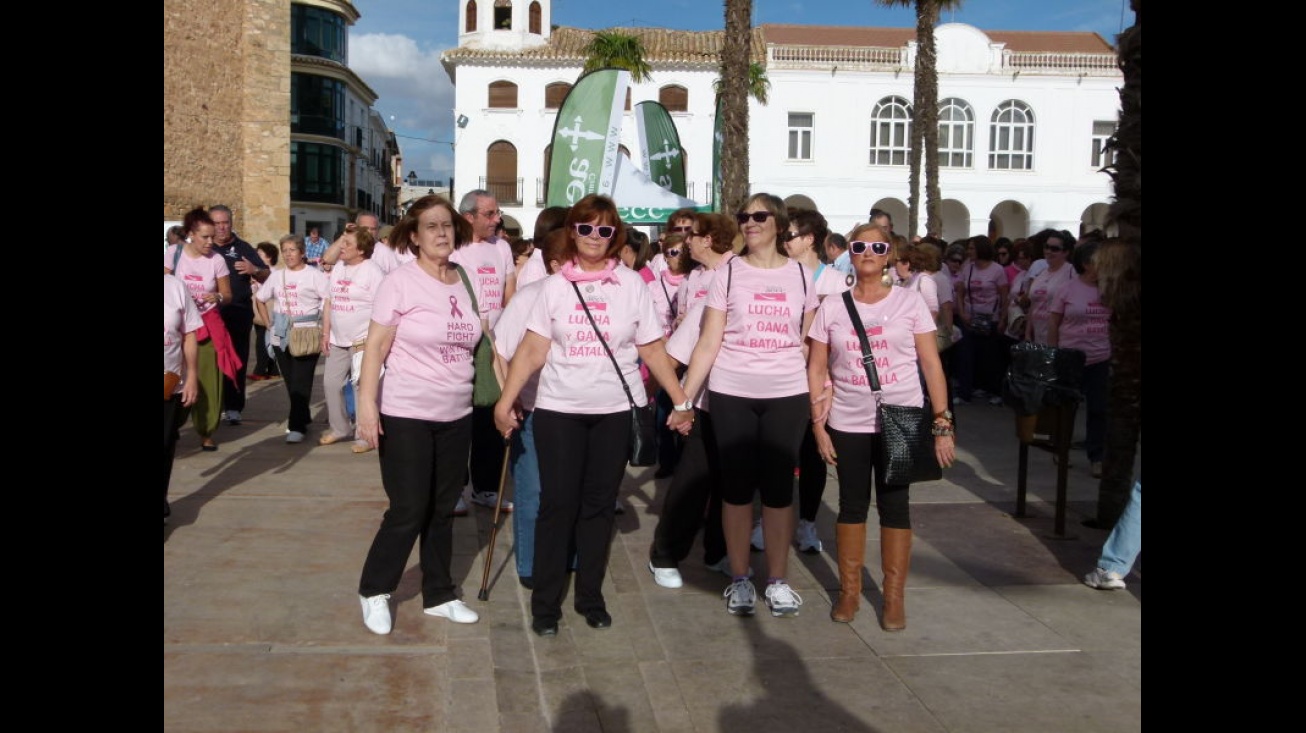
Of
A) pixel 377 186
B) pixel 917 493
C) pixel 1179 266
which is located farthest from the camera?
pixel 377 186

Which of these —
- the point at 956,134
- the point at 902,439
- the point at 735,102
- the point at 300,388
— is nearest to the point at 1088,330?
the point at 902,439

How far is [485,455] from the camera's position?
7723 mm

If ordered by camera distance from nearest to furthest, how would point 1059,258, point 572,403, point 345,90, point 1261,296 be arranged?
point 1261,296 → point 572,403 → point 1059,258 → point 345,90

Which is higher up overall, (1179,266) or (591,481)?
(1179,266)

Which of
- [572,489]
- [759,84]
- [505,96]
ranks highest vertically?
[505,96]

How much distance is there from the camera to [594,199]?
205 inches

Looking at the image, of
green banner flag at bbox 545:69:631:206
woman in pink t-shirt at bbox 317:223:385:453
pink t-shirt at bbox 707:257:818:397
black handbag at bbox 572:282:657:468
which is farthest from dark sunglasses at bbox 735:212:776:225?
woman in pink t-shirt at bbox 317:223:385:453

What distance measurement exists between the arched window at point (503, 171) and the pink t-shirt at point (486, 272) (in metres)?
41.0

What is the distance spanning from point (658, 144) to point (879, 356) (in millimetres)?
5145

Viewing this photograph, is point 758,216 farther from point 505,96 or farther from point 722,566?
point 505,96

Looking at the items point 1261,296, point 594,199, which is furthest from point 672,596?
point 1261,296
